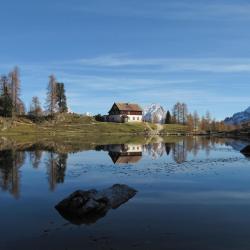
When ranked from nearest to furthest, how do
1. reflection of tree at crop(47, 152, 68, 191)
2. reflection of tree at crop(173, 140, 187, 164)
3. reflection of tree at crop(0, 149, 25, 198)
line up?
reflection of tree at crop(0, 149, 25, 198), reflection of tree at crop(47, 152, 68, 191), reflection of tree at crop(173, 140, 187, 164)

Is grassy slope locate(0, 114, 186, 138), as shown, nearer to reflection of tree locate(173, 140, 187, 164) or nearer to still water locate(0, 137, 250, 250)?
reflection of tree locate(173, 140, 187, 164)

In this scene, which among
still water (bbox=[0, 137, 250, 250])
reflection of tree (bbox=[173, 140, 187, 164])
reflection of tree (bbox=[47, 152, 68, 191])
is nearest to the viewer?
still water (bbox=[0, 137, 250, 250])

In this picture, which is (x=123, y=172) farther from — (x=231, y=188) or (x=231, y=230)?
(x=231, y=230)

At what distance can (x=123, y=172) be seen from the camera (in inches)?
1838

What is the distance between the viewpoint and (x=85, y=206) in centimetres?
2492

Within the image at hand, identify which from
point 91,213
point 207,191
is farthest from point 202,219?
point 207,191

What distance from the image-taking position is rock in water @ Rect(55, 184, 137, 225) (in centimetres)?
2417

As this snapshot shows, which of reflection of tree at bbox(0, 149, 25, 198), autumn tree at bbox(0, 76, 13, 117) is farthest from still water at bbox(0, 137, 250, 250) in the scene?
autumn tree at bbox(0, 76, 13, 117)

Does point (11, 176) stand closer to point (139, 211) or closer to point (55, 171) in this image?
point (55, 171)

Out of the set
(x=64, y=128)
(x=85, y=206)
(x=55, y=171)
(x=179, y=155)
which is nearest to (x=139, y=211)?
(x=85, y=206)

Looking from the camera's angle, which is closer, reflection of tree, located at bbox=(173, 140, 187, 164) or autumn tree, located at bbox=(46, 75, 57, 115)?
reflection of tree, located at bbox=(173, 140, 187, 164)

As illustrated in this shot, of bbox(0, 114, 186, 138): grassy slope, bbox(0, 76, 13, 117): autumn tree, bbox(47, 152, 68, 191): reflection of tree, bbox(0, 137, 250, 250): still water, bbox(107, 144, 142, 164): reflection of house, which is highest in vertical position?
bbox(0, 76, 13, 117): autumn tree

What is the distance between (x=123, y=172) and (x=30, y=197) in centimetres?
1719

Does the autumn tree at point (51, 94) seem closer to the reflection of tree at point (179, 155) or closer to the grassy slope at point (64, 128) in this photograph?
the grassy slope at point (64, 128)
